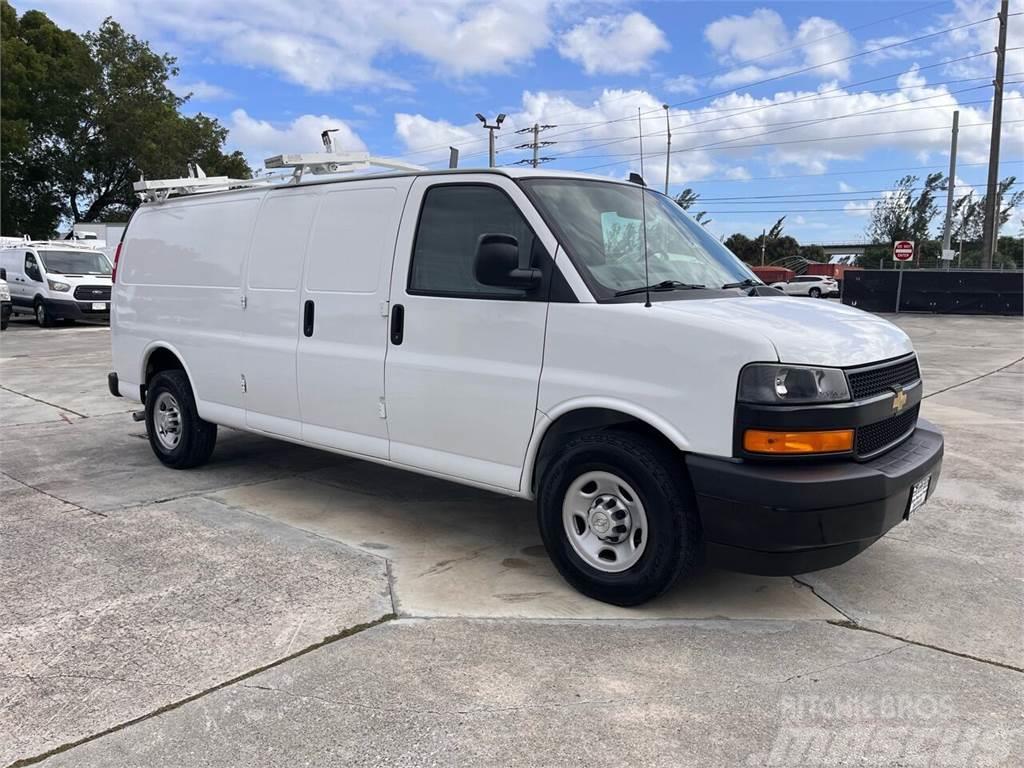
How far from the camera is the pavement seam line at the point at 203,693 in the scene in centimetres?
271

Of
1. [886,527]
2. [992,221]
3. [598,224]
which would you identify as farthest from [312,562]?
[992,221]

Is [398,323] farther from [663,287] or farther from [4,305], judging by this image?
[4,305]

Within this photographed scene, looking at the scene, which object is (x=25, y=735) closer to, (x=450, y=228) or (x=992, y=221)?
(x=450, y=228)

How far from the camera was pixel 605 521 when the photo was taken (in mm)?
3875

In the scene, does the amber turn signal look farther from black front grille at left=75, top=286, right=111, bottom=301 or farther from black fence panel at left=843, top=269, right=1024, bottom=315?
black fence panel at left=843, top=269, right=1024, bottom=315

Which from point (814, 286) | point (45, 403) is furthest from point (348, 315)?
point (814, 286)

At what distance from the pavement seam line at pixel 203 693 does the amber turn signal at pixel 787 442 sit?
1.80 m

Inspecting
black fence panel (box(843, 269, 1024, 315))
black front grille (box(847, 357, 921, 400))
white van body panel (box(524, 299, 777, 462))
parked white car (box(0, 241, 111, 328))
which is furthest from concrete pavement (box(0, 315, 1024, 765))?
black fence panel (box(843, 269, 1024, 315))

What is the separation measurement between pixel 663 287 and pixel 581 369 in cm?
62

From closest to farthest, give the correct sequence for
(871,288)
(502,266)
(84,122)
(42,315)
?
(502,266) < (42,315) < (871,288) < (84,122)

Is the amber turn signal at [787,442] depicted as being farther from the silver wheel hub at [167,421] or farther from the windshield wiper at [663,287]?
the silver wheel hub at [167,421]

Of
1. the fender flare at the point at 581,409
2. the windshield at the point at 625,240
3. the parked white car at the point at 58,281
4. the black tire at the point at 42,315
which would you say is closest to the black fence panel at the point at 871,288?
the parked white car at the point at 58,281

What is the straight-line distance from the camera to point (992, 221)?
29500 millimetres

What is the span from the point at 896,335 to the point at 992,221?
30.2 metres
